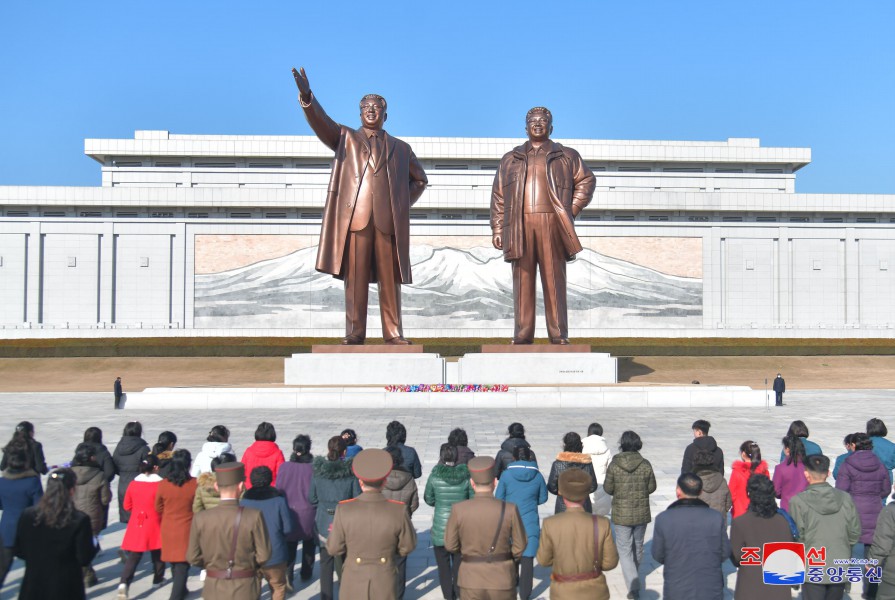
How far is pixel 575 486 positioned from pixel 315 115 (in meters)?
11.9

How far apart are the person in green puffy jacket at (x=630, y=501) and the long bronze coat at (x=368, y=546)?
5.87 feet

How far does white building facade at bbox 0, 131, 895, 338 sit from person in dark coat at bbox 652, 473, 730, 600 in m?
27.1

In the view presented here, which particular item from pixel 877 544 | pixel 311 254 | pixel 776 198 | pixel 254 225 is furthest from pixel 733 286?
pixel 877 544

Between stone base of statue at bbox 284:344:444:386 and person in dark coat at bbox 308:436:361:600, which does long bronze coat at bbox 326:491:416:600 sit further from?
stone base of statue at bbox 284:344:444:386

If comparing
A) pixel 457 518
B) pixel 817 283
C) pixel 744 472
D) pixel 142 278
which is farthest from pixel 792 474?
pixel 817 283

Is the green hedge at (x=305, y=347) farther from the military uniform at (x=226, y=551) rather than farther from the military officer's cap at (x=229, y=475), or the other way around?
the military uniform at (x=226, y=551)

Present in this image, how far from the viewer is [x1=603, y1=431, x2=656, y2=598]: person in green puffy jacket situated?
16.3 ft

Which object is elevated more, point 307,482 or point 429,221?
point 429,221

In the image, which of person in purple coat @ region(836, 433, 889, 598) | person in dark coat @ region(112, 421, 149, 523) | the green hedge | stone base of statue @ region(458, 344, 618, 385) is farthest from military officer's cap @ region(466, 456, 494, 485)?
the green hedge

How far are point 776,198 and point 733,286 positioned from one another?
423 cm

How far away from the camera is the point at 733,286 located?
3275 cm

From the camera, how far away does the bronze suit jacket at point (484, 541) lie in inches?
150

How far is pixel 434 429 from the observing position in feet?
37.7

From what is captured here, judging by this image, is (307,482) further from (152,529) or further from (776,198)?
(776,198)
